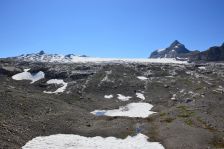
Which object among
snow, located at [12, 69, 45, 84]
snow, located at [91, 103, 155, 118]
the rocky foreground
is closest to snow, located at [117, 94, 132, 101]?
the rocky foreground

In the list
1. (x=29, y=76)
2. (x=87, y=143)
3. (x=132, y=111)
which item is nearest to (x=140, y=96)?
(x=132, y=111)

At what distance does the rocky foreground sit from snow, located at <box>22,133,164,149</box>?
61.2 inches

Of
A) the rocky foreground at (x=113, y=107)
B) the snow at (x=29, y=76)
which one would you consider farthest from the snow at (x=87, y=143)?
the snow at (x=29, y=76)

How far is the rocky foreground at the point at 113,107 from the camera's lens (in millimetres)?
53781

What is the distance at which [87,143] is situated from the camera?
169ft

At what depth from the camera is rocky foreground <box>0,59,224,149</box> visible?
53781mm

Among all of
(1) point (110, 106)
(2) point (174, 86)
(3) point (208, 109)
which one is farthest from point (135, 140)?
(2) point (174, 86)

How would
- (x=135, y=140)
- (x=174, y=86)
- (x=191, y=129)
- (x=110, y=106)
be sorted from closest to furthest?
(x=135, y=140)
(x=191, y=129)
(x=110, y=106)
(x=174, y=86)

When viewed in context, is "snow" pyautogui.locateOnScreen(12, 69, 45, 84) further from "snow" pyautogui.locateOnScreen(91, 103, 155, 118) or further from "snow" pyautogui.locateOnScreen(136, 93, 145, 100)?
"snow" pyautogui.locateOnScreen(91, 103, 155, 118)

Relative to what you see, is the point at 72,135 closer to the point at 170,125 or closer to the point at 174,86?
the point at 170,125

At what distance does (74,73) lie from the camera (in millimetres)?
135250

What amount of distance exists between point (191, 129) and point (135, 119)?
16.9 meters

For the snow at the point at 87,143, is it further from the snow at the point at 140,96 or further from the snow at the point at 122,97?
the snow at the point at 140,96

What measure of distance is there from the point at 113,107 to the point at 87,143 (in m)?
41.1
